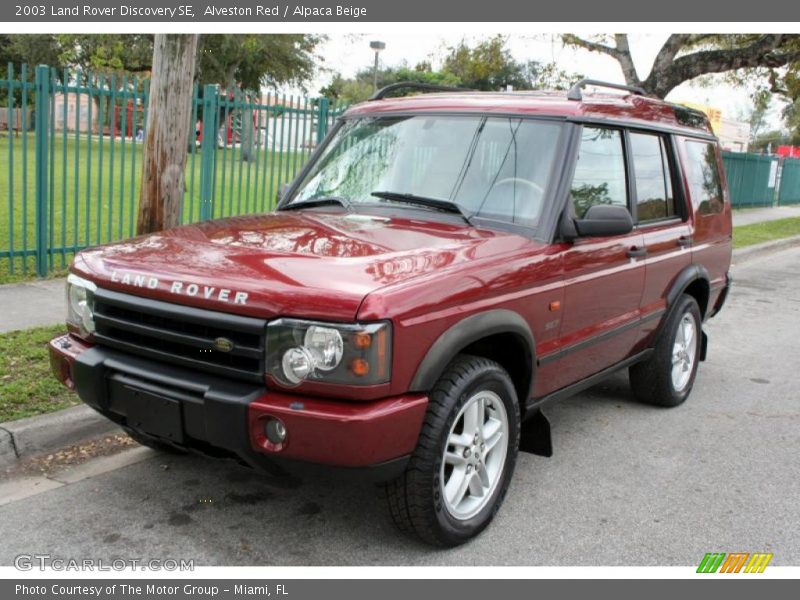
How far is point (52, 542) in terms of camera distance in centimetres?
338

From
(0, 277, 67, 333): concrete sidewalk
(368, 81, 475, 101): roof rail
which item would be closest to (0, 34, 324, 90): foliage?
(0, 277, 67, 333): concrete sidewalk

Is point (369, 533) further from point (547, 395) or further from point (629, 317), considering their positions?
point (629, 317)

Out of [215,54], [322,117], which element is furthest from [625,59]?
[215,54]

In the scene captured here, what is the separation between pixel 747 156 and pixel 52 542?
2421 centimetres

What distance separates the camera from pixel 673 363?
5.48 meters

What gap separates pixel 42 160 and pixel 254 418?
248 inches

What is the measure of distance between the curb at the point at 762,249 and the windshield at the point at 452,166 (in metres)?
11.2

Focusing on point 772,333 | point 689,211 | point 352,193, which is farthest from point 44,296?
point 772,333

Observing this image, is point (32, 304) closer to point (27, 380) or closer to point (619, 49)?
point (27, 380)

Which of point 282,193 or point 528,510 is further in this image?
point 282,193

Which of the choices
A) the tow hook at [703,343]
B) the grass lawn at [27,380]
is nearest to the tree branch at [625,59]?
the tow hook at [703,343]

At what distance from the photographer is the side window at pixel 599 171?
13.7ft

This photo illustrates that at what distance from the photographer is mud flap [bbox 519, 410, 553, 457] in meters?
4.04

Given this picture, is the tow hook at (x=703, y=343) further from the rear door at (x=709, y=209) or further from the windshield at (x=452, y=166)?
the windshield at (x=452, y=166)
